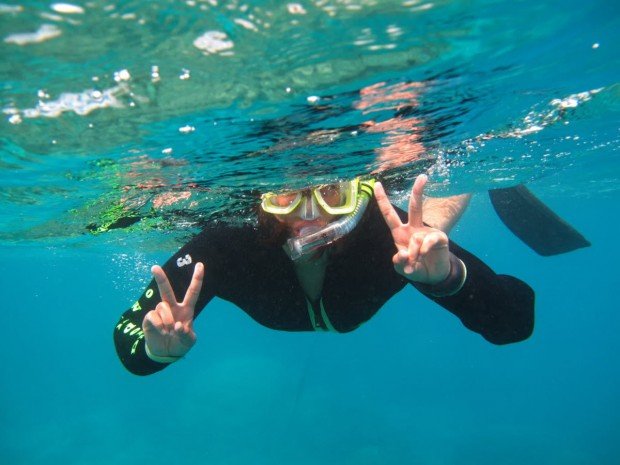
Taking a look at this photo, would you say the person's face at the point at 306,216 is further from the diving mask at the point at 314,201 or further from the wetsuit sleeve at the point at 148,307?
the wetsuit sleeve at the point at 148,307

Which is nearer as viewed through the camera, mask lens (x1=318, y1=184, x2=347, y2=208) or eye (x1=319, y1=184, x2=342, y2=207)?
mask lens (x1=318, y1=184, x2=347, y2=208)

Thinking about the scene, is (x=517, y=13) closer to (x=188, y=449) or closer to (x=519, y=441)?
(x=519, y=441)

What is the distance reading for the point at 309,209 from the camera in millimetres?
5570

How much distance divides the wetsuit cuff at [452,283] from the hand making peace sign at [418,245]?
8 cm

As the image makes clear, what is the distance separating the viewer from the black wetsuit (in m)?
4.84

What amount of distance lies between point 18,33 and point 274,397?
35718mm

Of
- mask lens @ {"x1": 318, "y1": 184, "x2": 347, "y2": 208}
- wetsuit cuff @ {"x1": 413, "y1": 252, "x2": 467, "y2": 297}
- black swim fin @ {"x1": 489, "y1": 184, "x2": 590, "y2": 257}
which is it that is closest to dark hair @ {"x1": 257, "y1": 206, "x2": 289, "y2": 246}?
mask lens @ {"x1": 318, "y1": 184, "x2": 347, "y2": 208}

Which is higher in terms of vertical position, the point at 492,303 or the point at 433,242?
the point at 433,242

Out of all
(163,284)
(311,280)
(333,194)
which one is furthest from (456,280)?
(163,284)

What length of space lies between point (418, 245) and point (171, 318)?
2633 millimetres

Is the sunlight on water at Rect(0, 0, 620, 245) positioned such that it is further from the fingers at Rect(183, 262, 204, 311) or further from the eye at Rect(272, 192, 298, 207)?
the fingers at Rect(183, 262, 204, 311)

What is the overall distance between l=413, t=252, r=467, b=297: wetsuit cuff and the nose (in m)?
1.76

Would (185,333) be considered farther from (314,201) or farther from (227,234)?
(314,201)

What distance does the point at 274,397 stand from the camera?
3566cm
